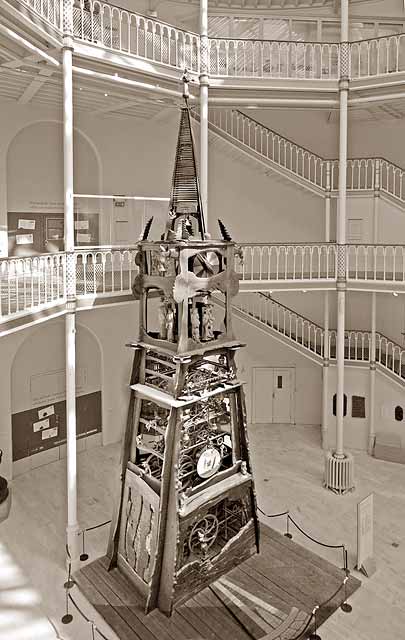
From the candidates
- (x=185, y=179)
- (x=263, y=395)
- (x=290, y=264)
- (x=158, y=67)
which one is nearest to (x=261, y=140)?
(x=290, y=264)

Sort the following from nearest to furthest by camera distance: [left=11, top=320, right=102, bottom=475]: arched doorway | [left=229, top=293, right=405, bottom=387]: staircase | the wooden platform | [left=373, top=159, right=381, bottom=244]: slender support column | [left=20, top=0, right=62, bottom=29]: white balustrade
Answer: the wooden platform < [left=20, top=0, right=62, bottom=29]: white balustrade < [left=11, top=320, right=102, bottom=475]: arched doorway < [left=373, top=159, right=381, bottom=244]: slender support column < [left=229, top=293, right=405, bottom=387]: staircase

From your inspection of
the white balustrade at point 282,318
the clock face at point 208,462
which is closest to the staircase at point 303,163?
the white balustrade at point 282,318

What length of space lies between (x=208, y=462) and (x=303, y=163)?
312 inches

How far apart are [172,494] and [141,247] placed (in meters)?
2.94

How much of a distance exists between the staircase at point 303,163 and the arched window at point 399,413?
175 inches

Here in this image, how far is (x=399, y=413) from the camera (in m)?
12.7

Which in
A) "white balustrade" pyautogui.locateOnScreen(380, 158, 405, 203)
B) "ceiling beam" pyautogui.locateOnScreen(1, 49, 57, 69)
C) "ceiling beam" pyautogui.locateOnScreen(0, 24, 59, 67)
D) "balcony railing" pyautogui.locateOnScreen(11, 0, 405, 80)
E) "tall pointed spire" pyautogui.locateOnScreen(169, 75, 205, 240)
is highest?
"balcony railing" pyautogui.locateOnScreen(11, 0, 405, 80)

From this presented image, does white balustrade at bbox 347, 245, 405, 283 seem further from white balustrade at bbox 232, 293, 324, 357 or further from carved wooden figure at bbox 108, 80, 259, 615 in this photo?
carved wooden figure at bbox 108, 80, 259, 615

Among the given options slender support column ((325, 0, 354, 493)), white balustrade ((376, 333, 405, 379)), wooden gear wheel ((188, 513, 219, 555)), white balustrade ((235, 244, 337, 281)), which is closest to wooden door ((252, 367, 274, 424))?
white balustrade ((235, 244, 337, 281))

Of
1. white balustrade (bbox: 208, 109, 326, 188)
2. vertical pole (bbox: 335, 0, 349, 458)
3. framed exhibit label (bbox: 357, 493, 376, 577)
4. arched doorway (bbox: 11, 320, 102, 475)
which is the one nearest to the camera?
framed exhibit label (bbox: 357, 493, 376, 577)

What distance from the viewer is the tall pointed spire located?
670cm

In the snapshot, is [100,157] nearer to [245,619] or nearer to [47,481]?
[47,481]

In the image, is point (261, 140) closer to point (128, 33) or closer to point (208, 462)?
point (128, 33)

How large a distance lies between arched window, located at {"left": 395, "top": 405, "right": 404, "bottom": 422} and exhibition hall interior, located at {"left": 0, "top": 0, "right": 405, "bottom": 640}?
2 centimetres
